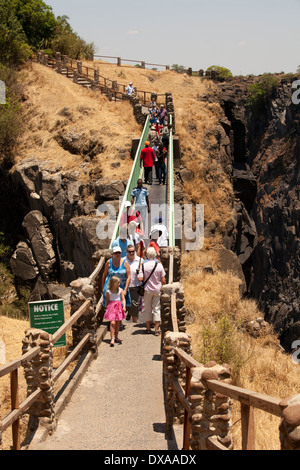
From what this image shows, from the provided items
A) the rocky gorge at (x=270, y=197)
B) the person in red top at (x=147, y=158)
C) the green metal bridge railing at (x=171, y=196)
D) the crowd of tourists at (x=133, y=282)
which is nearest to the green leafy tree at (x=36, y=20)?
the rocky gorge at (x=270, y=197)

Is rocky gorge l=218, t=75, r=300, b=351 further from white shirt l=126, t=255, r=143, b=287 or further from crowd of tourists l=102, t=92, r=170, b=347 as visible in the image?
white shirt l=126, t=255, r=143, b=287

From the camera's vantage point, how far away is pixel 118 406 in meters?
7.60

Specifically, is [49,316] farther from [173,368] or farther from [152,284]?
[173,368]

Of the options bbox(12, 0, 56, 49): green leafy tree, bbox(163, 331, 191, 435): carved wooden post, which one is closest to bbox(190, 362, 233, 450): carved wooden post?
bbox(163, 331, 191, 435): carved wooden post

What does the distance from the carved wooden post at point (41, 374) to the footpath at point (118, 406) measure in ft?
0.96

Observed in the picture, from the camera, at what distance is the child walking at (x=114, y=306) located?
988cm

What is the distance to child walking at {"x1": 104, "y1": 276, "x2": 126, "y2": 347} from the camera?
988cm

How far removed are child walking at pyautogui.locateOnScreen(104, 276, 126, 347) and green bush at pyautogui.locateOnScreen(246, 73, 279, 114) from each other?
3223 inches

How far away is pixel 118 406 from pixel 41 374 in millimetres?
1324

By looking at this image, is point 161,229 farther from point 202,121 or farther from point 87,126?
point 202,121

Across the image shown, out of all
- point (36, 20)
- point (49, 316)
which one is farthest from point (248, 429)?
point (36, 20)

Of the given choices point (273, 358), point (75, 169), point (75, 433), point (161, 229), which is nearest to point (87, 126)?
point (75, 169)
